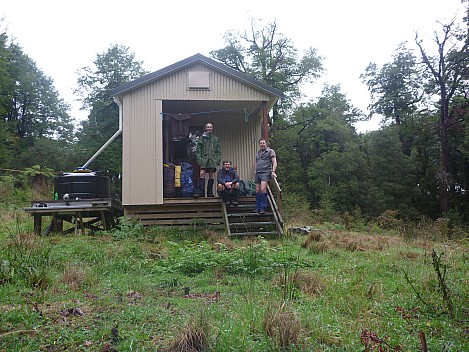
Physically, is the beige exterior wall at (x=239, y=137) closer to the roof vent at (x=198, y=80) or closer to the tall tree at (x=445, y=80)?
the roof vent at (x=198, y=80)

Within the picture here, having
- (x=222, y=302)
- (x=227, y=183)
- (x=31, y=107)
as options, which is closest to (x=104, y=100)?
(x=31, y=107)

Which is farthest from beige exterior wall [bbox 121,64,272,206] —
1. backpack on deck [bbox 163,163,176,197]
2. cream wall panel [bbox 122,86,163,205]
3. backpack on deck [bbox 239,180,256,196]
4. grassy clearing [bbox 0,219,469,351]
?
grassy clearing [bbox 0,219,469,351]

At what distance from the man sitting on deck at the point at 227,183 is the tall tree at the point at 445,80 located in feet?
57.6

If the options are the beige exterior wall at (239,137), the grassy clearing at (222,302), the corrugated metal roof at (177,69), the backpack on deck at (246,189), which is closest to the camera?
the grassy clearing at (222,302)

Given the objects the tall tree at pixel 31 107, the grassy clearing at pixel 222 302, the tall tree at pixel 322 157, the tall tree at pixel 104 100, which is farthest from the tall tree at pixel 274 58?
the grassy clearing at pixel 222 302

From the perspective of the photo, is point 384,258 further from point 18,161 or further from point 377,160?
point 18,161

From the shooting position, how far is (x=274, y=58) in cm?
2912

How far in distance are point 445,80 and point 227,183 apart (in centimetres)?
2125

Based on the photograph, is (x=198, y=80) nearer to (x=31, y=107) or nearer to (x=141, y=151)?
(x=141, y=151)

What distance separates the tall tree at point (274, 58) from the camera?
28.9 meters

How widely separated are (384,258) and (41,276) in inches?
167

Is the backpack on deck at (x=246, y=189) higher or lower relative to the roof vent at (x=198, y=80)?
lower

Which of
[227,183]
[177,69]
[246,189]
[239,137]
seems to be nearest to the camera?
[227,183]

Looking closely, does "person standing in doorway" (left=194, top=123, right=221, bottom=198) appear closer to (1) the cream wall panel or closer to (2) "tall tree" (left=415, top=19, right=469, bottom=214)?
(1) the cream wall panel
